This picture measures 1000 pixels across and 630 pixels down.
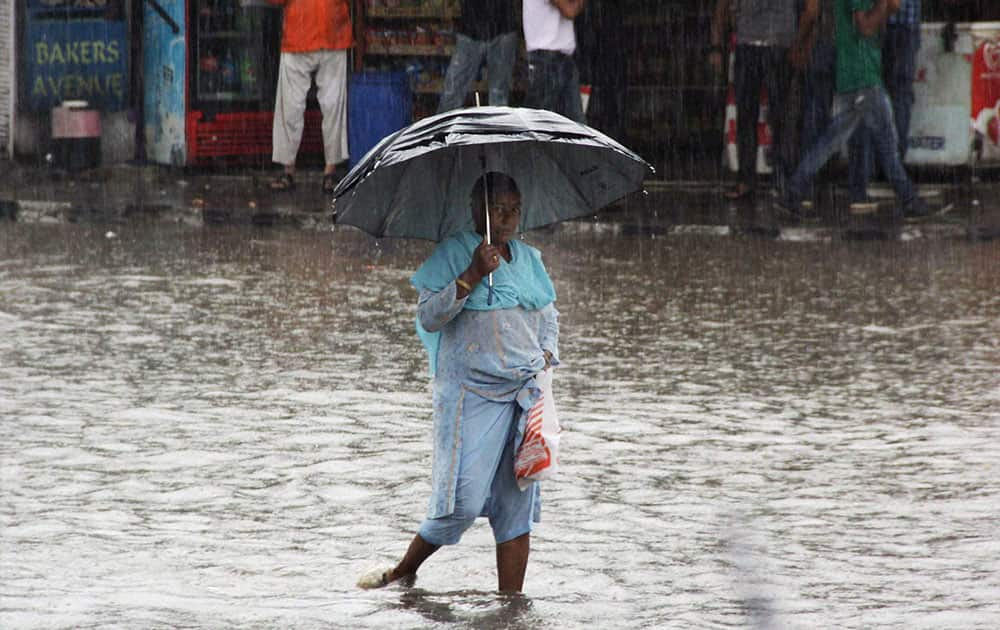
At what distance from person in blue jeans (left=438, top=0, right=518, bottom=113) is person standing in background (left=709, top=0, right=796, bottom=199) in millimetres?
1667

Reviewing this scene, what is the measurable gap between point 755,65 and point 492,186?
33.9ft

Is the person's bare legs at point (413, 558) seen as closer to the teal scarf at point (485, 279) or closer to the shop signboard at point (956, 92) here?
the teal scarf at point (485, 279)

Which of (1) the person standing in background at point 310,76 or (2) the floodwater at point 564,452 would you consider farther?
(1) the person standing in background at point 310,76

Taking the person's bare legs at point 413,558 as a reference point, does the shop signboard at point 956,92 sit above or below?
above

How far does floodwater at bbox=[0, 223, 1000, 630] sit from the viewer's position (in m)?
5.94

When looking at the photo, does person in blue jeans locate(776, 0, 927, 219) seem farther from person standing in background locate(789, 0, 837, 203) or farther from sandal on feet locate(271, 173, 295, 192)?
sandal on feet locate(271, 173, 295, 192)

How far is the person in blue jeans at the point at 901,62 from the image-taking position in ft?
54.5

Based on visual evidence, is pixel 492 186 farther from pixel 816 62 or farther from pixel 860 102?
pixel 816 62

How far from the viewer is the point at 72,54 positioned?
1830cm

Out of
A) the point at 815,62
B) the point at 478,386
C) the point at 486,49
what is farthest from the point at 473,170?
the point at 486,49

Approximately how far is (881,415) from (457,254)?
3238mm

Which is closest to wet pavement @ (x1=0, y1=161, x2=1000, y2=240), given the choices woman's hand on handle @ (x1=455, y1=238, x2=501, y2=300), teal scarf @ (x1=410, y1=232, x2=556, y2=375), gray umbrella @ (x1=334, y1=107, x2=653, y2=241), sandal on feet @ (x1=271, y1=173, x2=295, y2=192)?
sandal on feet @ (x1=271, y1=173, x2=295, y2=192)

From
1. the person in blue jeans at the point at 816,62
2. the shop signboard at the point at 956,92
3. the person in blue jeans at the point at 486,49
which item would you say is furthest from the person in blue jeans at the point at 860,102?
the person in blue jeans at the point at 486,49

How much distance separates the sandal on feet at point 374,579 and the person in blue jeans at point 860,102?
32.5 ft
